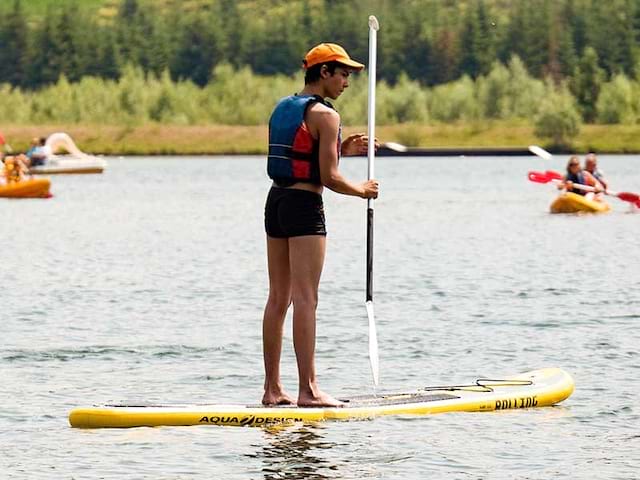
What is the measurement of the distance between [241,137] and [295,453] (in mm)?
113964

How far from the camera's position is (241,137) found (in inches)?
4865

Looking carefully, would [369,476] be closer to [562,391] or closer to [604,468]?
[604,468]

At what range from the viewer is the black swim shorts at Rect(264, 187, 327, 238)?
10.6 meters

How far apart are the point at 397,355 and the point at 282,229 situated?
450cm

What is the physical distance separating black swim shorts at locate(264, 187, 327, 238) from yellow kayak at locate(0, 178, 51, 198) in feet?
122

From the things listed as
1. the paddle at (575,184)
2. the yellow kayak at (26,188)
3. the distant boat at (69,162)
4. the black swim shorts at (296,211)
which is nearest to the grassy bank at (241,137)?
the distant boat at (69,162)

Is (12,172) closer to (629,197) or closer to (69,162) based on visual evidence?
(629,197)

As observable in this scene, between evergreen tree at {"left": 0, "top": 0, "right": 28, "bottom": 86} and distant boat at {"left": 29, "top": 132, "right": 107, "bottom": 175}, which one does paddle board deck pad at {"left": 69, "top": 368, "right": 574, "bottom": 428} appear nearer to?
distant boat at {"left": 29, "top": 132, "right": 107, "bottom": 175}

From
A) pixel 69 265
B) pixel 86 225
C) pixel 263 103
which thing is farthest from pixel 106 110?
pixel 69 265

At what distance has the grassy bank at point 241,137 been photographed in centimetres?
11631

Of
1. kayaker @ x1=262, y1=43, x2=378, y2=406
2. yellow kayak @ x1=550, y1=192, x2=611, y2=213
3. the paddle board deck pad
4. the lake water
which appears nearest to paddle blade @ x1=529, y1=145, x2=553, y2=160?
the lake water

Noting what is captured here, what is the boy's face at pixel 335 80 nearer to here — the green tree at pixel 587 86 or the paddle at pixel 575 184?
the paddle at pixel 575 184

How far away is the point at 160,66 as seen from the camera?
571 feet

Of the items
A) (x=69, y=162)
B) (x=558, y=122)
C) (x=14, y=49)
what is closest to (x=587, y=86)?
(x=558, y=122)
